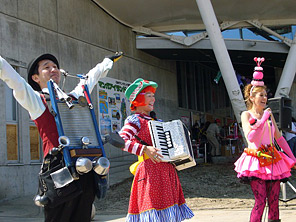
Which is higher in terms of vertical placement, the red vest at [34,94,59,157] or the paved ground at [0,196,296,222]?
the red vest at [34,94,59,157]

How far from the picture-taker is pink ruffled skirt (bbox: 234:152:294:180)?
4973mm

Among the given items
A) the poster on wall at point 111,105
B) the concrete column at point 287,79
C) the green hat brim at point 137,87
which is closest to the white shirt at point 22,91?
the green hat brim at point 137,87

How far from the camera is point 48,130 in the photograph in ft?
10.3

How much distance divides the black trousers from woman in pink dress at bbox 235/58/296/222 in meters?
2.36

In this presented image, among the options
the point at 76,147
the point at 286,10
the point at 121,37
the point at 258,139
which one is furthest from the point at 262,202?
the point at 286,10

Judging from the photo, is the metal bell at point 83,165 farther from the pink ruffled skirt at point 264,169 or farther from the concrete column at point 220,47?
the concrete column at point 220,47

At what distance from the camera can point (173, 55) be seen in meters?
19.0

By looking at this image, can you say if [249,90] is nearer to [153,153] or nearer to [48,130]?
[153,153]

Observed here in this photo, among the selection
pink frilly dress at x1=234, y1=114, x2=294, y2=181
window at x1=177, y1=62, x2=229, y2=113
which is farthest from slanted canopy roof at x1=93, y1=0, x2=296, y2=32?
pink frilly dress at x1=234, y1=114, x2=294, y2=181

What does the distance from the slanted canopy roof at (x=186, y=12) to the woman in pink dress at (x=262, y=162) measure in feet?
36.7

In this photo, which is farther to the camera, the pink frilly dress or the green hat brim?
the pink frilly dress

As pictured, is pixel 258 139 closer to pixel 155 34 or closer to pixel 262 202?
pixel 262 202

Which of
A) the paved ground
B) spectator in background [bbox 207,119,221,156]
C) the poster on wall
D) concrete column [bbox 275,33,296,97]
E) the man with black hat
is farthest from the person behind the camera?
spectator in background [bbox 207,119,221,156]

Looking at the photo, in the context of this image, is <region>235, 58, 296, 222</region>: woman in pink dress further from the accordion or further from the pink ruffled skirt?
the accordion
